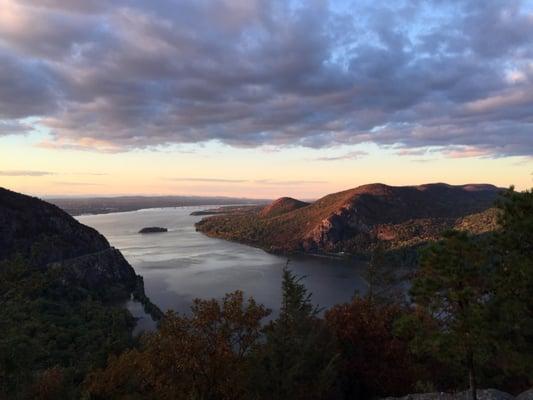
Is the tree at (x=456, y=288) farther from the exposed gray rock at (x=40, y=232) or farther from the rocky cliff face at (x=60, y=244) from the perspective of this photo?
the rocky cliff face at (x=60, y=244)

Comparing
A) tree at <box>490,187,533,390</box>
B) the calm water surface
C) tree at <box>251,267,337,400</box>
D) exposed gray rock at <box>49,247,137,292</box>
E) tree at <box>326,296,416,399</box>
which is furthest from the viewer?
exposed gray rock at <box>49,247,137,292</box>

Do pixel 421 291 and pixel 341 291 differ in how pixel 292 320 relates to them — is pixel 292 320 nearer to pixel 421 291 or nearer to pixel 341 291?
pixel 421 291

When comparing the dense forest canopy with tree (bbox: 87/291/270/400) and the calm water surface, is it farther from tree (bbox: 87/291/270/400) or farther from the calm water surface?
the calm water surface

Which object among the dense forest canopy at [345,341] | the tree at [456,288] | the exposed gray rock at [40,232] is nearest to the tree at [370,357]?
the dense forest canopy at [345,341]

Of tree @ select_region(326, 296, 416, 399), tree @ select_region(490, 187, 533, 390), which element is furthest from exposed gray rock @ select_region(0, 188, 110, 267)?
tree @ select_region(490, 187, 533, 390)

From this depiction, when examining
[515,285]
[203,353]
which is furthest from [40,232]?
[515,285]

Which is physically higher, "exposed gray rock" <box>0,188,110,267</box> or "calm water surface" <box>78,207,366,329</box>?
"exposed gray rock" <box>0,188,110,267</box>

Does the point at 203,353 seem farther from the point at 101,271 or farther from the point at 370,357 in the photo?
the point at 101,271
